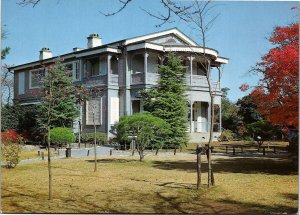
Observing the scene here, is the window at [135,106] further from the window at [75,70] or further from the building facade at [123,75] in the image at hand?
the window at [75,70]

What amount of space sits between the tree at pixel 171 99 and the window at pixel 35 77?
86.0 inches

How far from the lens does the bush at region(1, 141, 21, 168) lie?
7.16 metres

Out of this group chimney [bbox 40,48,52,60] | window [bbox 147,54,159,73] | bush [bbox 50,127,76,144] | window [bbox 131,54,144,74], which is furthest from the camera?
window [bbox 147,54,159,73]

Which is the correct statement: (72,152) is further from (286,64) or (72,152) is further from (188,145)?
(286,64)

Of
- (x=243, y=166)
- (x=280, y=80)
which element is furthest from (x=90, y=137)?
(x=280, y=80)

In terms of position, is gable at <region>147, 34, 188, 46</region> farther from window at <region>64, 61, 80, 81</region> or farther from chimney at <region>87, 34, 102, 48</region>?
window at <region>64, 61, 80, 81</region>

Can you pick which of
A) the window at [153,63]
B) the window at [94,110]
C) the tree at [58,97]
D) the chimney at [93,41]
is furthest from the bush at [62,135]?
the window at [153,63]

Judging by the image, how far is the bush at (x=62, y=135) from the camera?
6711mm

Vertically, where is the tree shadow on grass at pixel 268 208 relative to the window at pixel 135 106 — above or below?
below

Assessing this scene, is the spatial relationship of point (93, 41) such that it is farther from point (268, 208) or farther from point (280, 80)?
point (268, 208)

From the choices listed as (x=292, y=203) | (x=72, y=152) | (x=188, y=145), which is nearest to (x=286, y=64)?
(x=292, y=203)

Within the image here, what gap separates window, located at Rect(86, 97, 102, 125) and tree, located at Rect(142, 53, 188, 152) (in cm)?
109

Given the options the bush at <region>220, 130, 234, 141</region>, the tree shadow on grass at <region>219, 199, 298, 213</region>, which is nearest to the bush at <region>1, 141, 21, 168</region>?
the bush at <region>220, 130, 234, 141</region>

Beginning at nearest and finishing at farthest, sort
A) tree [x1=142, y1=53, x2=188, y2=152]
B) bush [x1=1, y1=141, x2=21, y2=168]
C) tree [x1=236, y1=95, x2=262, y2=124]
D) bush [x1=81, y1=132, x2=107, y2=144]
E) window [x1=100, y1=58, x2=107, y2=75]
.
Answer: tree [x1=236, y1=95, x2=262, y2=124], bush [x1=81, y1=132, x2=107, y2=144], bush [x1=1, y1=141, x2=21, y2=168], window [x1=100, y1=58, x2=107, y2=75], tree [x1=142, y1=53, x2=188, y2=152]
